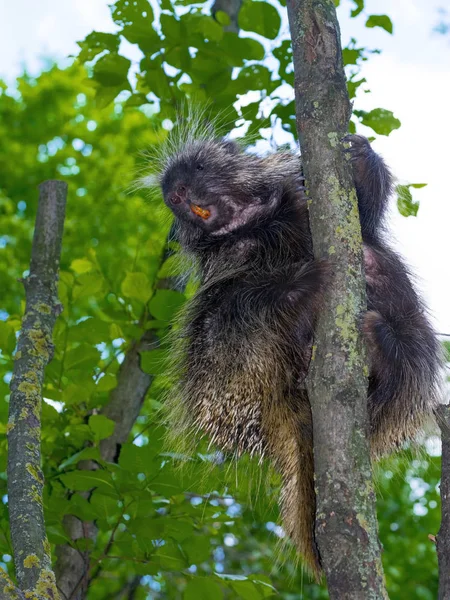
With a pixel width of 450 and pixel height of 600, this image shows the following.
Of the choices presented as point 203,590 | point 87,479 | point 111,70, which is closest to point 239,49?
point 111,70

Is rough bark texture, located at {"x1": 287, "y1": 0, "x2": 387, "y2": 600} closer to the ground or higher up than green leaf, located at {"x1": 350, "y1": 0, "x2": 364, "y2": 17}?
closer to the ground

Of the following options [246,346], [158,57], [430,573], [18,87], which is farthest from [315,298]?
[18,87]

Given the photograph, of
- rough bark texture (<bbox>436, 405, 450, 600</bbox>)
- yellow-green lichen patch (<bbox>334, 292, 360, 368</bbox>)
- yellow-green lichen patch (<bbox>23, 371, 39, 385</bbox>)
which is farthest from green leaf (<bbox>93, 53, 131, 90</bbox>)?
rough bark texture (<bbox>436, 405, 450, 600</bbox>)

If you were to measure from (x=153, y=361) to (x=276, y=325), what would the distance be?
59 cm

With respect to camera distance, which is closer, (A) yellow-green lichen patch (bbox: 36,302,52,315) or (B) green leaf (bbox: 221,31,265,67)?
(A) yellow-green lichen patch (bbox: 36,302,52,315)

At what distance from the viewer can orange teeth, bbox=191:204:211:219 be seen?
8.21 ft

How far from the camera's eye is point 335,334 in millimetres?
1507

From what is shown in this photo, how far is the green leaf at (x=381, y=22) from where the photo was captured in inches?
100

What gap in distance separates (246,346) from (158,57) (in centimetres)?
126

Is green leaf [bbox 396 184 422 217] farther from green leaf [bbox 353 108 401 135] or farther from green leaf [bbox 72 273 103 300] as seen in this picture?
green leaf [bbox 72 273 103 300]

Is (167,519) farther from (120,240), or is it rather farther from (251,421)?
(120,240)

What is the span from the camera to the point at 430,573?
216 inches

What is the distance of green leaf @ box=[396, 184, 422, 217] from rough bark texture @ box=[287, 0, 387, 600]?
928mm

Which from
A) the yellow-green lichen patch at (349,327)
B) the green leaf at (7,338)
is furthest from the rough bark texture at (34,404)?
the yellow-green lichen patch at (349,327)
